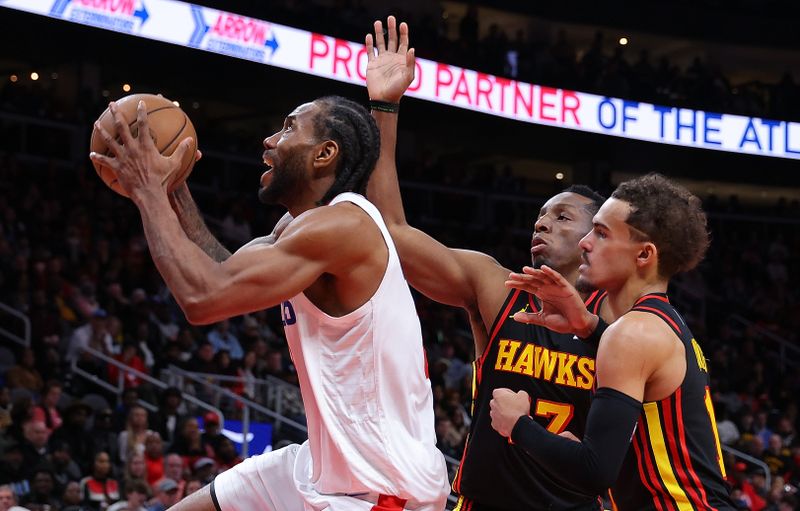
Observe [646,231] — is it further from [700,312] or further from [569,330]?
[700,312]

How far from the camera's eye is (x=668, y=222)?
2.97 meters

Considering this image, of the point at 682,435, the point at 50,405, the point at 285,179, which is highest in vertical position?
the point at 285,179

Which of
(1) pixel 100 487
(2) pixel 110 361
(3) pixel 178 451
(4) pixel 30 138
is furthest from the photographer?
(4) pixel 30 138

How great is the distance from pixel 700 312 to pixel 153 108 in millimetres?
15257

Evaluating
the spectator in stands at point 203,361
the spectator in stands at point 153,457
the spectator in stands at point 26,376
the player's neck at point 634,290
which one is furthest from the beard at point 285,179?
the spectator in stands at point 203,361

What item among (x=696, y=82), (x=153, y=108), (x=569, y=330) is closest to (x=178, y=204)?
(x=153, y=108)

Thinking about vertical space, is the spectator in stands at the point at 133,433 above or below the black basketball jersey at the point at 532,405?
below

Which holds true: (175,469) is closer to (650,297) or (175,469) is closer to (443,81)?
(650,297)

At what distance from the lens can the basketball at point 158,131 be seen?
10.9 ft

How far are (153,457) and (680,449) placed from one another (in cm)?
626

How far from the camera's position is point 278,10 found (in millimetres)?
14047

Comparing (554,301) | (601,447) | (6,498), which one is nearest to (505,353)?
(554,301)

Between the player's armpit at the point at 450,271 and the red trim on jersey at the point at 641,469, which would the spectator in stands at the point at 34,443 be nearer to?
the player's armpit at the point at 450,271

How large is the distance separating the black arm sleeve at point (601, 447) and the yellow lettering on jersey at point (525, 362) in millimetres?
1076
